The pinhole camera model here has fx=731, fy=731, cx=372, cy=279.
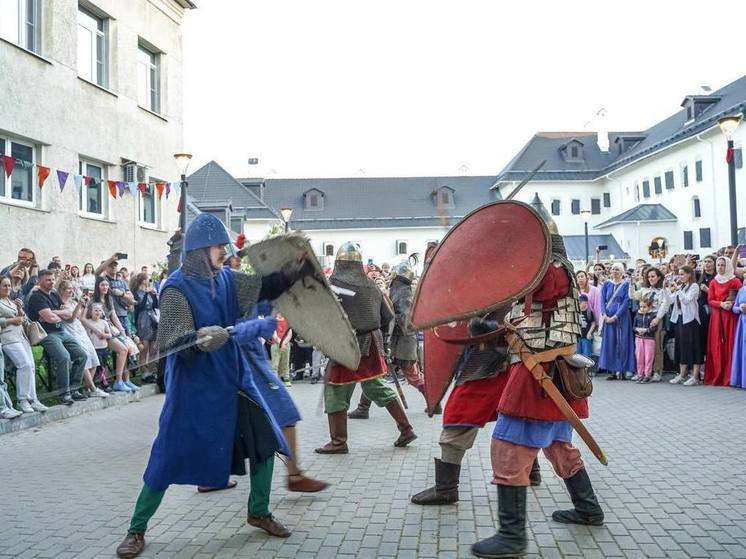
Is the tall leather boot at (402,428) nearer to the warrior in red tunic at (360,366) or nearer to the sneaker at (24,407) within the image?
the warrior in red tunic at (360,366)

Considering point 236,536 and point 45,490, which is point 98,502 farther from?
point 236,536

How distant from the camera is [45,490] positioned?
218 inches

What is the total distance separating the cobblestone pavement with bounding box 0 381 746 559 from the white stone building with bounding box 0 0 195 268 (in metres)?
8.18

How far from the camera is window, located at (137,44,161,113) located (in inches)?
764

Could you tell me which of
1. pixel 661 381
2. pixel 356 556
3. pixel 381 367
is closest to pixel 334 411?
pixel 381 367

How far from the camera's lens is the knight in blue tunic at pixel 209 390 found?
3.97 m

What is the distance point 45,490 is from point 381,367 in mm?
2957

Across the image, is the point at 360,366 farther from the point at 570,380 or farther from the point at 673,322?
the point at 673,322

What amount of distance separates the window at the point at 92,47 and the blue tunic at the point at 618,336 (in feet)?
40.1

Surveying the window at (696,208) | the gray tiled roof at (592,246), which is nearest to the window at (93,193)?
the window at (696,208)

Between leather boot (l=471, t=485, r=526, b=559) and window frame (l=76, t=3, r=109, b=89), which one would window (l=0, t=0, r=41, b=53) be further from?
leather boot (l=471, t=485, r=526, b=559)

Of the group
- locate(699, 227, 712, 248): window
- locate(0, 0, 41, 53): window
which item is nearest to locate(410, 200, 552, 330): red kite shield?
locate(0, 0, 41, 53): window

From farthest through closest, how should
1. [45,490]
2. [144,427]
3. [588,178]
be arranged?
[588,178] < [144,427] < [45,490]

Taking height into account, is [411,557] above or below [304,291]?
below
